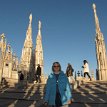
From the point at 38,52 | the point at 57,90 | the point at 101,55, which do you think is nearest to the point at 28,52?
the point at 38,52

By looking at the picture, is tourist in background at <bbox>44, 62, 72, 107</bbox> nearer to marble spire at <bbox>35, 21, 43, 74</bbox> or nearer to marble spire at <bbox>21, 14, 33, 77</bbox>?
marble spire at <bbox>21, 14, 33, 77</bbox>

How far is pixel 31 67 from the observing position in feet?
146

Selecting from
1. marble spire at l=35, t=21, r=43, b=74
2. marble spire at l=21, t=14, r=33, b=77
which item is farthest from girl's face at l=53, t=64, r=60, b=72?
marble spire at l=35, t=21, r=43, b=74

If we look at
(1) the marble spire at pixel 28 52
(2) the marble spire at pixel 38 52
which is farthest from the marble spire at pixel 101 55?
(2) the marble spire at pixel 38 52

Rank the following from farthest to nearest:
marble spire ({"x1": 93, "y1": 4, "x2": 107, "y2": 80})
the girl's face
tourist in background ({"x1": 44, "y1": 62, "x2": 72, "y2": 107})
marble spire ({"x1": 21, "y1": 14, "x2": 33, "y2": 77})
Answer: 1. marble spire ({"x1": 21, "y1": 14, "x2": 33, "y2": 77})
2. marble spire ({"x1": 93, "y1": 4, "x2": 107, "y2": 80})
3. the girl's face
4. tourist in background ({"x1": 44, "y1": 62, "x2": 72, "y2": 107})

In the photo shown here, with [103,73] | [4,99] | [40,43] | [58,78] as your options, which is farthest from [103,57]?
[58,78]

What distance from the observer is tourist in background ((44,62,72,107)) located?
20.5ft

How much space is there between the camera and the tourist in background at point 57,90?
6.26 meters

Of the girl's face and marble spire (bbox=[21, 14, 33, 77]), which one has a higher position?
marble spire (bbox=[21, 14, 33, 77])

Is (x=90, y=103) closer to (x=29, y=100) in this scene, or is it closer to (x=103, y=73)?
(x=29, y=100)

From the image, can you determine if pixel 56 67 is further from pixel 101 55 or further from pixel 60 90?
pixel 101 55

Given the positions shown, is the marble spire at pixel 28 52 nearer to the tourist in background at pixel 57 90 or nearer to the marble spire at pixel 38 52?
the marble spire at pixel 38 52

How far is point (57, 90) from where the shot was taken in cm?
639

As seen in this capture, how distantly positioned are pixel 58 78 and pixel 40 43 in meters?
38.8
